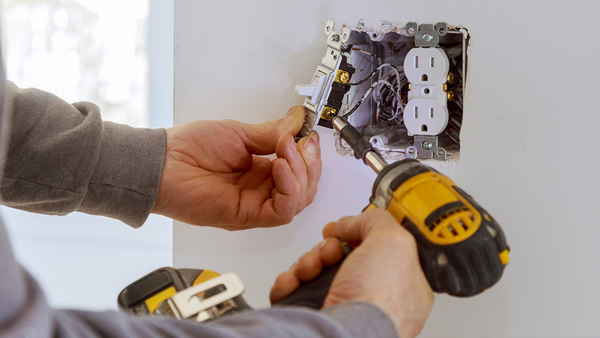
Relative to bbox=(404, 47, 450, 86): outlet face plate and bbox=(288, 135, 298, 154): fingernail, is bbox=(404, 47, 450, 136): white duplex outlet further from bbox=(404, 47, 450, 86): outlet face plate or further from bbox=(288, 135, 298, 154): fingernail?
bbox=(288, 135, 298, 154): fingernail

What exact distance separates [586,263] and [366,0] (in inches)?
26.8

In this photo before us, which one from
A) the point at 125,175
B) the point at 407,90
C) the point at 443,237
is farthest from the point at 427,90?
the point at 125,175

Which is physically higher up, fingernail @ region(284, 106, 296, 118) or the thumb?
fingernail @ region(284, 106, 296, 118)

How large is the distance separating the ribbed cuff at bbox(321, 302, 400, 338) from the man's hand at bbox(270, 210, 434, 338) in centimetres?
2

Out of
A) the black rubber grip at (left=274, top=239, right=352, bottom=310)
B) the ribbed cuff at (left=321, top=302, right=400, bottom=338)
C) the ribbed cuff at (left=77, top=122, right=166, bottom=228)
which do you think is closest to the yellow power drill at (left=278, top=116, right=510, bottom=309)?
the black rubber grip at (left=274, top=239, right=352, bottom=310)

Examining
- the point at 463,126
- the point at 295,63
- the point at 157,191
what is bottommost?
the point at 157,191

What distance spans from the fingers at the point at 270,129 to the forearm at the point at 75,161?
18cm

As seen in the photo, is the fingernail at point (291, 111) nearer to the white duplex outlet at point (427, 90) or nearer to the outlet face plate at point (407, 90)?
the outlet face plate at point (407, 90)

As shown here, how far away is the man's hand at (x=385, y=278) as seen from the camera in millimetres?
461

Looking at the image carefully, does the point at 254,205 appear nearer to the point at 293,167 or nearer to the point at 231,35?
the point at 293,167

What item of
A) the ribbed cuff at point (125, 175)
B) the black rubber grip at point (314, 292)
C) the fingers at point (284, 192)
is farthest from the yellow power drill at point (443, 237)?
the ribbed cuff at point (125, 175)

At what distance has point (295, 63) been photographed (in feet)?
2.74

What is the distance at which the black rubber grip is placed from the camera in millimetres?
535

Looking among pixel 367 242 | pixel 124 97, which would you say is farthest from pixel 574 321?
pixel 124 97
